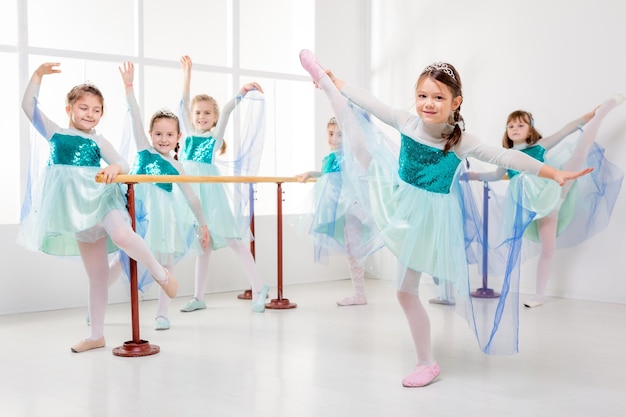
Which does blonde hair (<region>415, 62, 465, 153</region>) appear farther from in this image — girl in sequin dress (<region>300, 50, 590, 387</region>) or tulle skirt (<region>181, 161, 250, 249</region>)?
tulle skirt (<region>181, 161, 250, 249</region>)

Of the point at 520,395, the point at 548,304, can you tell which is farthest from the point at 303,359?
the point at 548,304

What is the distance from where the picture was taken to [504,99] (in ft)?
17.7

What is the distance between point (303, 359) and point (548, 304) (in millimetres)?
2226

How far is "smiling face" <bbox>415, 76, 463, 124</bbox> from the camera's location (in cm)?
281

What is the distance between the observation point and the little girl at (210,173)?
4.38m

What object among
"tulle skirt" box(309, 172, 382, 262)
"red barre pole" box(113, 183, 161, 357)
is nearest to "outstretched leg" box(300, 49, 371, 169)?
"tulle skirt" box(309, 172, 382, 262)

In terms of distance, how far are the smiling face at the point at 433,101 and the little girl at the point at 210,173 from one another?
5.56 feet

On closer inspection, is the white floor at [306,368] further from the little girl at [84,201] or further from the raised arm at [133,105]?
the raised arm at [133,105]

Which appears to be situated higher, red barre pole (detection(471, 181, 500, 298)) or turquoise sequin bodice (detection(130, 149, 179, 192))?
turquoise sequin bodice (detection(130, 149, 179, 192))

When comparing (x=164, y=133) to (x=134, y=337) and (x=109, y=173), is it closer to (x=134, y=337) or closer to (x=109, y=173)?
(x=109, y=173)

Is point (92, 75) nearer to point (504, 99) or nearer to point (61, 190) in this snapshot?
point (61, 190)

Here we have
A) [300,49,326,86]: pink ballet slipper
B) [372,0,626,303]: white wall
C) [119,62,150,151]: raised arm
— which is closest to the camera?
[300,49,326,86]: pink ballet slipper

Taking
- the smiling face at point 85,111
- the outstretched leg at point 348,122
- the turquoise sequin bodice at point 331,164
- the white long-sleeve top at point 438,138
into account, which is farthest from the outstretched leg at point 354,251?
the smiling face at point 85,111

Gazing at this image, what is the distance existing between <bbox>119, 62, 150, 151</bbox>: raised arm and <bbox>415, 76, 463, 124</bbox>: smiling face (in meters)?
1.55
